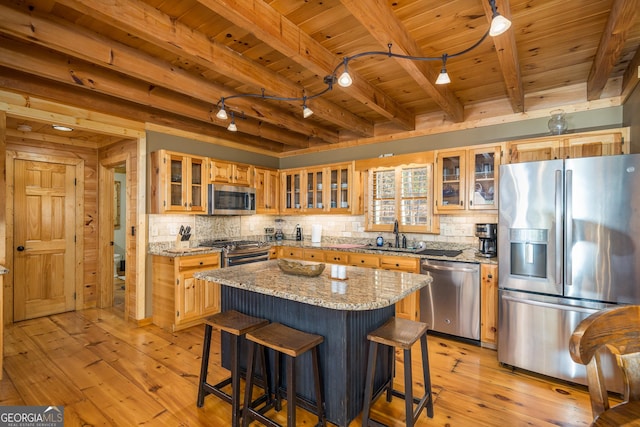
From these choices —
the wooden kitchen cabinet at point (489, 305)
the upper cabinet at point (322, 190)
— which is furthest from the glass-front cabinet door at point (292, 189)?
the wooden kitchen cabinet at point (489, 305)

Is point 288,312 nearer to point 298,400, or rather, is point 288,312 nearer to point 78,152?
point 298,400

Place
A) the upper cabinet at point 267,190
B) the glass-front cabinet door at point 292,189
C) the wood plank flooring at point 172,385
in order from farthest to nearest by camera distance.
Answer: the glass-front cabinet door at point 292,189 → the upper cabinet at point 267,190 → the wood plank flooring at point 172,385

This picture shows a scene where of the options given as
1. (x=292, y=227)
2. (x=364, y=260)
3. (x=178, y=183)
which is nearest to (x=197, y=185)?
(x=178, y=183)

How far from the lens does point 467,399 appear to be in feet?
7.74

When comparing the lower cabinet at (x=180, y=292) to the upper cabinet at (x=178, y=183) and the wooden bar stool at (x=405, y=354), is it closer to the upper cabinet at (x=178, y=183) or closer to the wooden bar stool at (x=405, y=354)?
the upper cabinet at (x=178, y=183)

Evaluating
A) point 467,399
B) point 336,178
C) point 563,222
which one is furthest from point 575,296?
point 336,178

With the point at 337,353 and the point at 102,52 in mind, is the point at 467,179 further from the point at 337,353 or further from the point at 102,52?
the point at 102,52

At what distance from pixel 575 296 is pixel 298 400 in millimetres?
2327

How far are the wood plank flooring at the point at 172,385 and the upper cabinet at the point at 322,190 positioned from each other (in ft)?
7.36

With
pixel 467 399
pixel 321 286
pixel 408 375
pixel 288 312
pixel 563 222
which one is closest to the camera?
pixel 408 375

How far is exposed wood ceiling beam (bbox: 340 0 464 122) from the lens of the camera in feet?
5.94

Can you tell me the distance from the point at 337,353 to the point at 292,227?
4.00 m

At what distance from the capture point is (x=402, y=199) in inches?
165

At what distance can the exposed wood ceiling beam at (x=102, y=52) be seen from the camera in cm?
204
